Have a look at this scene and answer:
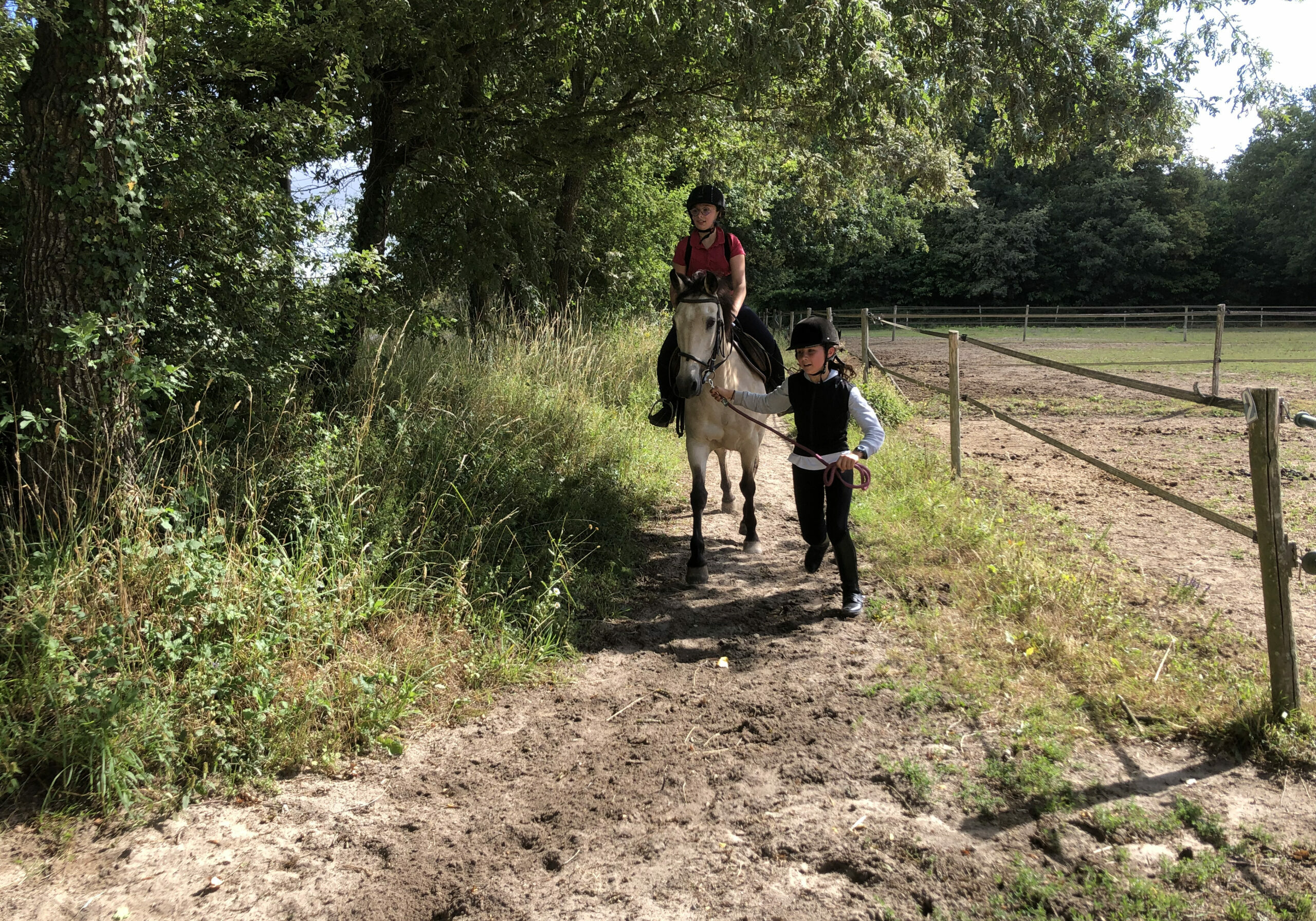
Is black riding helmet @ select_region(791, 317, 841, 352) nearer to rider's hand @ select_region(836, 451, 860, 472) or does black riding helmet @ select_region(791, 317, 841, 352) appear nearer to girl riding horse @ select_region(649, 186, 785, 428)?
rider's hand @ select_region(836, 451, 860, 472)

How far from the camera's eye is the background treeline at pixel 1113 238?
138ft

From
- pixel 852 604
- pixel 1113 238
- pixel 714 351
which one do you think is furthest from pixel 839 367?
pixel 1113 238

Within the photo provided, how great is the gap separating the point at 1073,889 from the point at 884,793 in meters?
0.75

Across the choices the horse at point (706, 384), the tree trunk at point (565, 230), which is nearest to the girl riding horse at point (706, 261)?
the horse at point (706, 384)

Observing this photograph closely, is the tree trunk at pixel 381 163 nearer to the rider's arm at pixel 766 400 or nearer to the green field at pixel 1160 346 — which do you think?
the rider's arm at pixel 766 400

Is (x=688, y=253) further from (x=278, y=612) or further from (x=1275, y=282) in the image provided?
(x=1275, y=282)

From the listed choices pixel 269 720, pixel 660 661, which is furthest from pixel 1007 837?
pixel 269 720

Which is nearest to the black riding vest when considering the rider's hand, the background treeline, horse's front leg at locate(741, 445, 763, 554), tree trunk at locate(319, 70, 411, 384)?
the rider's hand

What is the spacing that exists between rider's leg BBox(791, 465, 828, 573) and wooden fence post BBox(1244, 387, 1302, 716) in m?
2.10

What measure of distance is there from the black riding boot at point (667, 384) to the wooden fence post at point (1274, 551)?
3694 millimetres

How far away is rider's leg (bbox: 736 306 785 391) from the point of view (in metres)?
6.72

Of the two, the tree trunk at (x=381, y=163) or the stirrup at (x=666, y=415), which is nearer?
the stirrup at (x=666, y=415)

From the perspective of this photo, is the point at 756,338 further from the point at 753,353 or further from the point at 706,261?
the point at 706,261

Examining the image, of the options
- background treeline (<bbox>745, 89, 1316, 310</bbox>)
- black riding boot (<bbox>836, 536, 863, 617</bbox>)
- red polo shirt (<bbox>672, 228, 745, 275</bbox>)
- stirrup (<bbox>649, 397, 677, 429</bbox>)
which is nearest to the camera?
black riding boot (<bbox>836, 536, 863, 617</bbox>)
